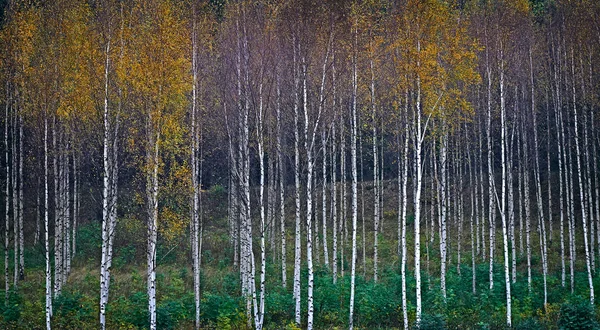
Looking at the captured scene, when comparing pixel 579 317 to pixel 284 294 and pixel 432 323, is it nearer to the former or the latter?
pixel 432 323

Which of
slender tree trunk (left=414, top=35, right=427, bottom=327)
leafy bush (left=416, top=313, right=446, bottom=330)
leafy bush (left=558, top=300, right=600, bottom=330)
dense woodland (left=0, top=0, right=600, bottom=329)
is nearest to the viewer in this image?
leafy bush (left=416, top=313, right=446, bottom=330)

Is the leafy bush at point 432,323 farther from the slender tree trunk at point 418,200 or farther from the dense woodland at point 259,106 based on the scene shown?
the slender tree trunk at point 418,200

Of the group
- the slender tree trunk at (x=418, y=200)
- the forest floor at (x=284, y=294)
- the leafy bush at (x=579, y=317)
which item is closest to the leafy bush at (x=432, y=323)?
the forest floor at (x=284, y=294)

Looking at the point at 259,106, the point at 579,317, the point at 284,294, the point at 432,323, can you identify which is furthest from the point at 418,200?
the point at 284,294

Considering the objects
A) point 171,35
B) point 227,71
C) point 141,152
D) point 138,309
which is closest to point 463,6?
Answer: point 227,71

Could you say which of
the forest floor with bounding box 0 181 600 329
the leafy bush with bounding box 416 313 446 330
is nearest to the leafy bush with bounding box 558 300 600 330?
the forest floor with bounding box 0 181 600 329

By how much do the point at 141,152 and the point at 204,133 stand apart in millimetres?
6394

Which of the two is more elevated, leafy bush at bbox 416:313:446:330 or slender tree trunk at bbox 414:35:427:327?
slender tree trunk at bbox 414:35:427:327

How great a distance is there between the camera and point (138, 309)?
1955cm

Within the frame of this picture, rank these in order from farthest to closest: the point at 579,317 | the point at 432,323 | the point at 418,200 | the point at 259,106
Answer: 1. the point at 259,106
2. the point at 579,317
3. the point at 418,200
4. the point at 432,323

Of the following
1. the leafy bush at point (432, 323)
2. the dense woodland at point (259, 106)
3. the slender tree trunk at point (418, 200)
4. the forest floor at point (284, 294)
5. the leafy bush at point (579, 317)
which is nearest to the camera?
the leafy bush at point (432, 323)

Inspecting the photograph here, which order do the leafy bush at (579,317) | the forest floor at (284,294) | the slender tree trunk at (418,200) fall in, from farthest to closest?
the forest floor at (284,294)
the leafy bush at (579,317)
the slender tree trunk at (418,200)

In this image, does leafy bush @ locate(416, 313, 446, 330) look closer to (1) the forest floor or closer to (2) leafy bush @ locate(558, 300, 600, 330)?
(1) the forest floor

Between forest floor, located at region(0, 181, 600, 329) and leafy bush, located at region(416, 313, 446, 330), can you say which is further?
forest floor, located at region(0, 181, 600, 329)
